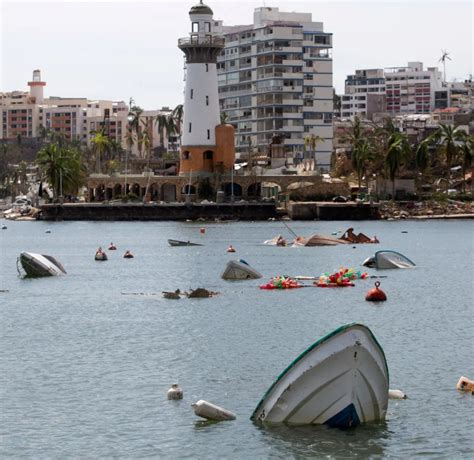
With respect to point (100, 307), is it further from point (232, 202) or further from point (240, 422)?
point (232, 202)

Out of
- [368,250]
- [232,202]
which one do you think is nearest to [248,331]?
[368,250]

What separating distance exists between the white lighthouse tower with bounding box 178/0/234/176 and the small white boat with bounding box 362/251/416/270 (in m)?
76.2

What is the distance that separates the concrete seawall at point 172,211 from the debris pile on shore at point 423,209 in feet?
50.0

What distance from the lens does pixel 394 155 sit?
16588 centimetres

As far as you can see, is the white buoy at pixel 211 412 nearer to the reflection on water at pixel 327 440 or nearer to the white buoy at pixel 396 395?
the reflection on water at pixel 327 440

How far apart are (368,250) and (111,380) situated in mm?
65757

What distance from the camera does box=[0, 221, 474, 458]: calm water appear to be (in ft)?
110

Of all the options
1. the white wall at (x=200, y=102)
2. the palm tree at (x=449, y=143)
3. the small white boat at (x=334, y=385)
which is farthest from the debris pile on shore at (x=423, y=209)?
the small white boat at (x=334, y=385)

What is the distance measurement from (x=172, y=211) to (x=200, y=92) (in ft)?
50.1

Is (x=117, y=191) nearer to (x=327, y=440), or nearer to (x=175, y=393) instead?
(x=175, y=393)

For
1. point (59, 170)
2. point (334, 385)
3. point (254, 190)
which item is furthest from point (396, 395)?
point (59, 170)

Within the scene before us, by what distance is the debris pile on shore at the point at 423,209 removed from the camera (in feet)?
540

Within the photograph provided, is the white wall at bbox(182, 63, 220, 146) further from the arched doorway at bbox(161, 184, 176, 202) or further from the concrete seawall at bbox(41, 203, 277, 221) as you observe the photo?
the arched doorway at bbox(161, 184, 176, 202)

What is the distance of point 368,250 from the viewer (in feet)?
347
